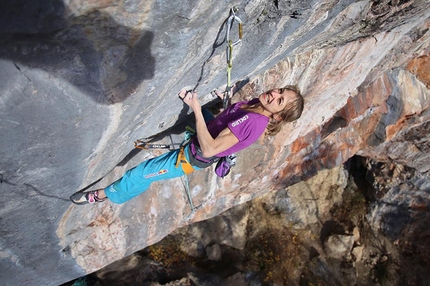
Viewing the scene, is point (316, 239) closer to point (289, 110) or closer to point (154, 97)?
point (289, 110)

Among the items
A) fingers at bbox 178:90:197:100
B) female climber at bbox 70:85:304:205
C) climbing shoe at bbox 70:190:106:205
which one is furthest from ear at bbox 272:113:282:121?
climbing shoe at bbox 70:190:106:205

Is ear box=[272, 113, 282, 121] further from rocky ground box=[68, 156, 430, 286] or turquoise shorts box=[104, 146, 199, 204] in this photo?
rocky ground box=[68, 156, 430, 286]

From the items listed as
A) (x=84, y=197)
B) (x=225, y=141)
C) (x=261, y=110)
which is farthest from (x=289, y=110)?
(x=84, y=197)

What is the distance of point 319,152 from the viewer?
20.4ft

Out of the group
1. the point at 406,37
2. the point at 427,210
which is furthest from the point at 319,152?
the point at 427,210

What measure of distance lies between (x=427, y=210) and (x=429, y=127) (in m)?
2.89

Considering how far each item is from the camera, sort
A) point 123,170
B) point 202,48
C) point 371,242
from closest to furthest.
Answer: point 202,48 → point 123,170 → point 371,242

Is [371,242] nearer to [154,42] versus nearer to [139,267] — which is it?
[139,267]

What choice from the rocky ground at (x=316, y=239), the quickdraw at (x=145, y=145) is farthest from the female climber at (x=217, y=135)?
the rocky ground at (x=316, y=239)

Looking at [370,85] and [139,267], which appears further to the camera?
[139,267]

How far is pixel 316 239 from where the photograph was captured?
881 cm

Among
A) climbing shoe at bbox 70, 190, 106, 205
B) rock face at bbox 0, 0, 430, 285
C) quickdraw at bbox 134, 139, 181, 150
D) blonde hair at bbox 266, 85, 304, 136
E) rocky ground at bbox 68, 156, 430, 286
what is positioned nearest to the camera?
rock face at bbox 0, 0, 430, 285

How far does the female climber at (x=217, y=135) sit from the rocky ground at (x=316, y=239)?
3.98 m

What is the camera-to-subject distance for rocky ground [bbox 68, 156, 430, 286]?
7109 mm
